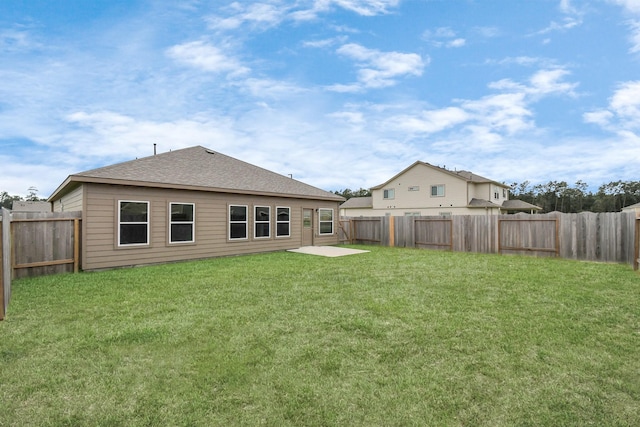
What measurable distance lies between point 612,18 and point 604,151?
556 inches

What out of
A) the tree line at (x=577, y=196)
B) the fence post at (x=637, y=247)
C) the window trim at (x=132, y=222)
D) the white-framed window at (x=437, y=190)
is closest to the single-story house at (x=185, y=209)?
the window trim at (x=132, y=222)

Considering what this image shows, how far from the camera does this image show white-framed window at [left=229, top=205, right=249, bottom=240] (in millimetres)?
11914

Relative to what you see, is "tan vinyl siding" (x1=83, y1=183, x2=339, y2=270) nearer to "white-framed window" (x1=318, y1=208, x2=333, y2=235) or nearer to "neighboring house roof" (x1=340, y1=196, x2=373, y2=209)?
"white-framed window" (x1=318, y1=208, x2=333, y2=235)

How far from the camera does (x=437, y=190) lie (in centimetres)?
2733

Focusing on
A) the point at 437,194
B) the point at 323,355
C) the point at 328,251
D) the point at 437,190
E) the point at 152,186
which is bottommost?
the point at 323,355

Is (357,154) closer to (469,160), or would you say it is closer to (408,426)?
(469,160)

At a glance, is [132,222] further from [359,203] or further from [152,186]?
[359,203]

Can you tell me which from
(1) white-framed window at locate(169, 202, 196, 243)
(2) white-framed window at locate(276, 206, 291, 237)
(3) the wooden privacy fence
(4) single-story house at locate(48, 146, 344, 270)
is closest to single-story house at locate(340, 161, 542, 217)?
(4) single-story house at locate(48, 146, 344, 270)

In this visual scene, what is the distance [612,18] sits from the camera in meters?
9.65

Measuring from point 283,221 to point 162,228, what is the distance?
5202mm

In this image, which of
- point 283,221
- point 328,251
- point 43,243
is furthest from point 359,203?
point 43,243

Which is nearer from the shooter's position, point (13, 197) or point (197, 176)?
point (197, 176)

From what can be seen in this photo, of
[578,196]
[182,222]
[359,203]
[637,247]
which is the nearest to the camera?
[637,247]

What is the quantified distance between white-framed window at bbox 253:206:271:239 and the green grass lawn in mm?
6377
